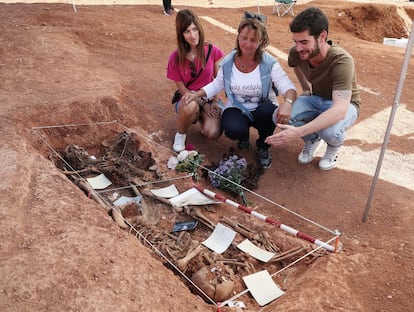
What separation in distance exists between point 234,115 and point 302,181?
2.93 feet

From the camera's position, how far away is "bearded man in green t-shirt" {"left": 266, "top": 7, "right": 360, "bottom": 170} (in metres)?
3.26

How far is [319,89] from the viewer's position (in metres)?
3.87

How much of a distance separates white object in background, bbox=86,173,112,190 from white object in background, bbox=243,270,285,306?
161 cm

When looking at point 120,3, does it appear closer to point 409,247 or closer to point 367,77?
point 367,77

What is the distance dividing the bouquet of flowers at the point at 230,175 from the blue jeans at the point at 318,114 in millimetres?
656

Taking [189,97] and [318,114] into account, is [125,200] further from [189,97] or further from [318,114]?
[318,114]

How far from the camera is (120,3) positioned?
1098cm

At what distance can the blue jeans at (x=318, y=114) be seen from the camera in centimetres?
381

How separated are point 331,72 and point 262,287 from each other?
1837 millimetres

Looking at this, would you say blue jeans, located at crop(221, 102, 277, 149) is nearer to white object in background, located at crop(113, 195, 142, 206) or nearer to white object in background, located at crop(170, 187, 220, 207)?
white object in background, located at crop(170, 187, 220, 207)

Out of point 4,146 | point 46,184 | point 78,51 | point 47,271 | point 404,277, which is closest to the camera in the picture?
point 47,271

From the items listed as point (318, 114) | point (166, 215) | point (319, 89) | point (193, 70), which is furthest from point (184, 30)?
point (166, 215)

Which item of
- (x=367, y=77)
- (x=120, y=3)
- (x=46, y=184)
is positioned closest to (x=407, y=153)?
(x=367, y=77)

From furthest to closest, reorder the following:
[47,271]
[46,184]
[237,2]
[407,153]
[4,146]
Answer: [237,2]
[407,153]
[4,146]
[46,184]
[47,271]
